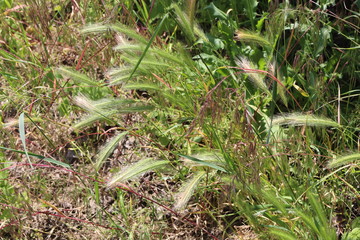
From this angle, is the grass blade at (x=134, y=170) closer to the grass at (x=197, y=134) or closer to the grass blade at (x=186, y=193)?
the grass at (x=197, y=134)

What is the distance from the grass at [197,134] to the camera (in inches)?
70.6

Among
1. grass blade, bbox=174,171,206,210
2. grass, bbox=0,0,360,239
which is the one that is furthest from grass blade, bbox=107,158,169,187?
grass blade, bbox=174,171,206,210

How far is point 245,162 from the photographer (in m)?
1.69

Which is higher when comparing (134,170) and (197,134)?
(134,170)

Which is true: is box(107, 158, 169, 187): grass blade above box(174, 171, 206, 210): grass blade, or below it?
above

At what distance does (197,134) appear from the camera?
2.23 meters

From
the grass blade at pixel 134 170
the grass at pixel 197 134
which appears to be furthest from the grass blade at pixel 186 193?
the grass blade at pixel 134 170

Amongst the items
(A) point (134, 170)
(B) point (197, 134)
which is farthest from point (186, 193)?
(B) point (197, 134)

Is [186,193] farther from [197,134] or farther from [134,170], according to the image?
[197,134]

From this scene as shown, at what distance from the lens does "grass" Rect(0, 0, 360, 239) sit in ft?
5.88

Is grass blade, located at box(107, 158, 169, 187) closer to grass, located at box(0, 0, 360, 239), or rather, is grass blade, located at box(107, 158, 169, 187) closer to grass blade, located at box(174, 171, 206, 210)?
grass, located at box(0, 0, 360, 239)

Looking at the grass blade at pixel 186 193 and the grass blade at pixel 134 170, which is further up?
the grass blade at pixel 134 170

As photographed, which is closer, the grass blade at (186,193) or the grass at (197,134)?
the grass blade at (186,193)

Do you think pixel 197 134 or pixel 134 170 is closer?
pixel 134 170
